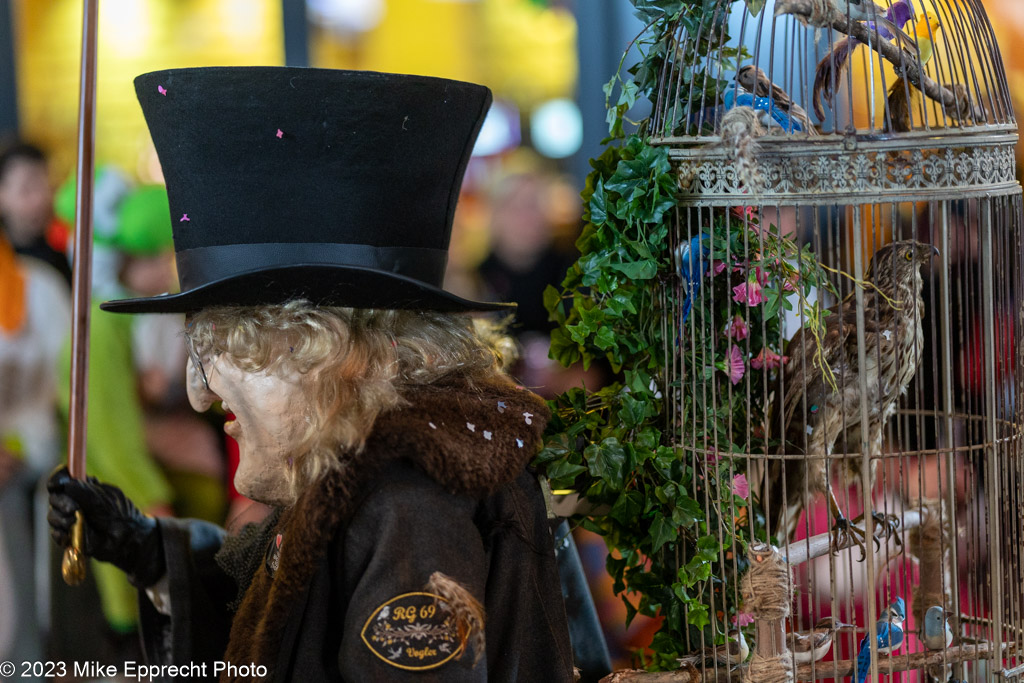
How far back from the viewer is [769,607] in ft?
4.13

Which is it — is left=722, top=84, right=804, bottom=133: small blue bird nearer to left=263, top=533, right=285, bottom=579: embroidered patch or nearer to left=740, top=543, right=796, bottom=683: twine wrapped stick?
left=740, top=543, right=796, bottom=683: twine wrapped stick

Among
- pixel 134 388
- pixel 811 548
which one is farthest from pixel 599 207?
pixel 134 388

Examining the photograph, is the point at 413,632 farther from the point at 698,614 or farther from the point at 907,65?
the point at 907,65

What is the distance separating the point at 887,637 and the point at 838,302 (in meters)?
0.50

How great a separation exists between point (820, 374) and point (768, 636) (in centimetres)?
39

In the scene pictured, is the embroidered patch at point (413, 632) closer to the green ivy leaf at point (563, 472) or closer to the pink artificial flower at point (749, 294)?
the green ivy leaf at point (563, 472)

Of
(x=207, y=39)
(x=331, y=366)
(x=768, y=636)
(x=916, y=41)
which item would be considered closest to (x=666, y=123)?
(x=916, y=41)

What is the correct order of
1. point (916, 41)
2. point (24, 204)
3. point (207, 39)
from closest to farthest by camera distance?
point (916, 41)
point (24, 204)
point (207, 39)

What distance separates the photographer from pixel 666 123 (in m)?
1.36

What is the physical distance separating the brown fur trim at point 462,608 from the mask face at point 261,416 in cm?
26

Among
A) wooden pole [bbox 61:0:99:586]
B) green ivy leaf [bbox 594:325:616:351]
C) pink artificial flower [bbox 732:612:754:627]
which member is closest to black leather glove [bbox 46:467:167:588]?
wooden pole [bbox 61:0:99:586]

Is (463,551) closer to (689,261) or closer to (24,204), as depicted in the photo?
(689,261)

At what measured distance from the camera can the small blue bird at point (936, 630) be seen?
4.45 feet

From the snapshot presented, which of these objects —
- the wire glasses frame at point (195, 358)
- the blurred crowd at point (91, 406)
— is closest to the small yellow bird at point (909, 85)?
the wire glasses frame at point (195, 358)
